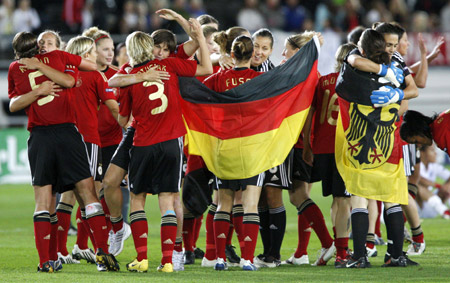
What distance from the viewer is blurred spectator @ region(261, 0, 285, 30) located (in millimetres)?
23469

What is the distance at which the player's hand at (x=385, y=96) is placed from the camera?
7543 mm

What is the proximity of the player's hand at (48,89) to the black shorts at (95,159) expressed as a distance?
3.95ft

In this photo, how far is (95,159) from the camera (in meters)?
9.05

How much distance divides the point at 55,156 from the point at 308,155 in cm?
266

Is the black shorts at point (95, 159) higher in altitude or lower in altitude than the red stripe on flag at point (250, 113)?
lower

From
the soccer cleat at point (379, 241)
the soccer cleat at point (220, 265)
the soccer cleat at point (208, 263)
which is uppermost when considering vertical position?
the soccer cleat at point (220, 265)

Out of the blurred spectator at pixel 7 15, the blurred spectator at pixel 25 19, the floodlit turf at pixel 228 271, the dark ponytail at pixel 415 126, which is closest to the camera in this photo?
the floodlit turf at pixel 228 271

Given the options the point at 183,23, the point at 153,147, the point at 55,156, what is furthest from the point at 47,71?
the point at 183,23

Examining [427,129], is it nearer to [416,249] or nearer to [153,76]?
[416,249]

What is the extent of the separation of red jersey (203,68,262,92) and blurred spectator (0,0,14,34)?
15.0 m

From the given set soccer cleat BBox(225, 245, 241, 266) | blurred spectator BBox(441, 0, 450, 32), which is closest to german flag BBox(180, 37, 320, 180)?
soccer cleat BBox(225, 245, 241, 266)

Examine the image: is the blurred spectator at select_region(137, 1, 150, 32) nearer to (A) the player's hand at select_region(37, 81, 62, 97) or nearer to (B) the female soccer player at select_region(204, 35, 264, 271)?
(B) the female soccer player at select_region(204, 35, 264, 271)

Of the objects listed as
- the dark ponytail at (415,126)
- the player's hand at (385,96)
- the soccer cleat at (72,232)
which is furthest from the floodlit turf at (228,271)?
the player's hand at (385,96)

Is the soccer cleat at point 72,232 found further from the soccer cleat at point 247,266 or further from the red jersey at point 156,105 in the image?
the soccer cleat at point 247,266
